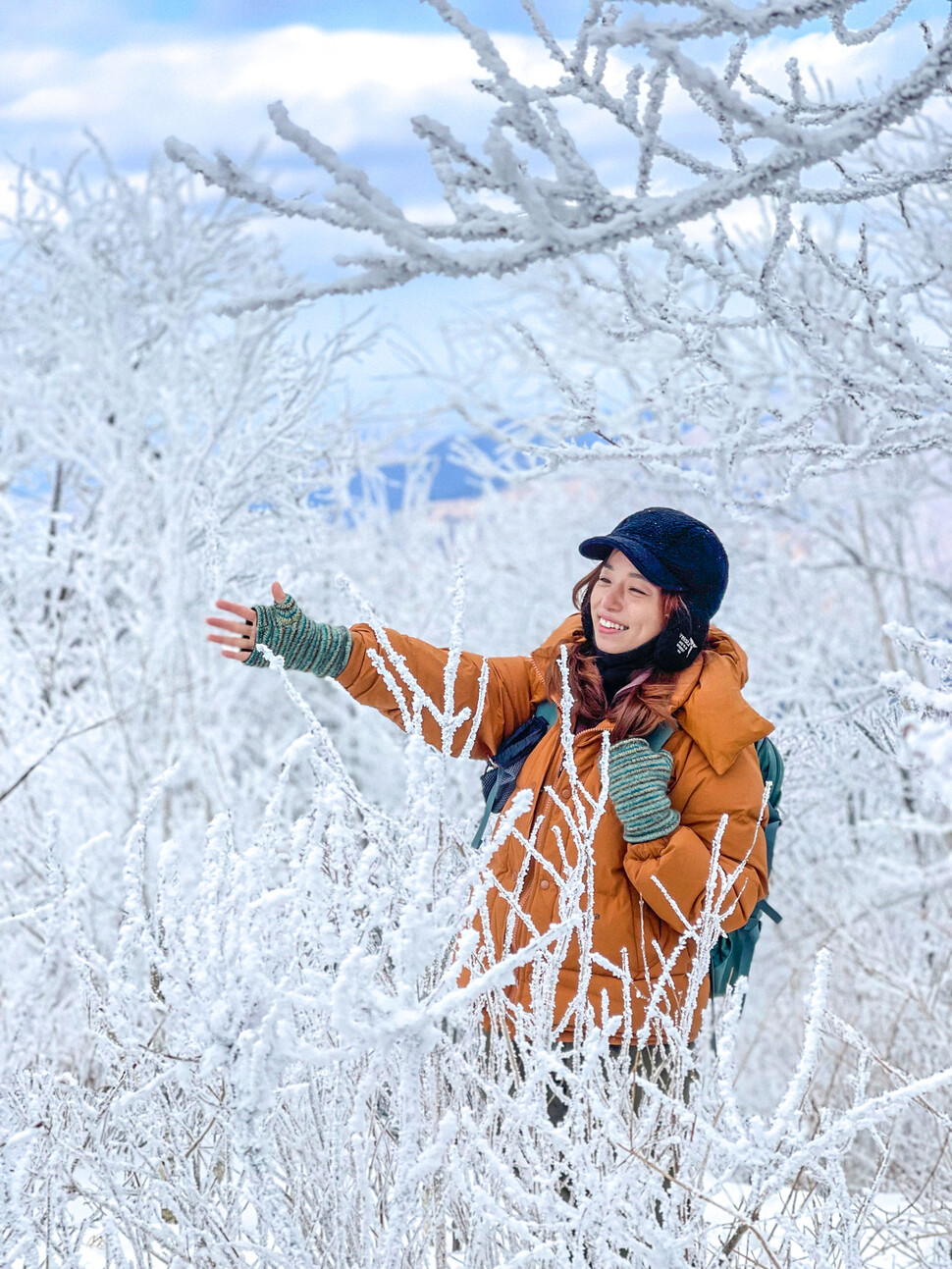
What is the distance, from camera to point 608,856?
84.5 inches

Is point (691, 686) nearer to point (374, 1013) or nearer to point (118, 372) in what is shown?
point (374, 1013)

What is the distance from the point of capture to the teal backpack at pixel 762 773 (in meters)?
2.18

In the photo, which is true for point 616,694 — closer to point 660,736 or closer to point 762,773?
point 660,736

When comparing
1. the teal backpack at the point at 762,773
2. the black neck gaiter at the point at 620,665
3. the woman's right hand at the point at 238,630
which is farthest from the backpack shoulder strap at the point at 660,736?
the woman's right hand at the point at 238,630

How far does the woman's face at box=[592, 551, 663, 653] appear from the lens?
90.7 inches

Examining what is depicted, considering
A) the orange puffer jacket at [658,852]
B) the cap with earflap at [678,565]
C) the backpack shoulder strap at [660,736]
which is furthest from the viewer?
the cap with earflap at [678,565]

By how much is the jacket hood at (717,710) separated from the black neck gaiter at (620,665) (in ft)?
0.30

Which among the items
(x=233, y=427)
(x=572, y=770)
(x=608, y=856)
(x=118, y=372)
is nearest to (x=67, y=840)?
(x=233, y=427)

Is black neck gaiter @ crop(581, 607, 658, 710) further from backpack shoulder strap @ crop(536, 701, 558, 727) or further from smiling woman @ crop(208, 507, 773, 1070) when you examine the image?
backpack shoulder strap @ crop(536, 701, 558, 727)

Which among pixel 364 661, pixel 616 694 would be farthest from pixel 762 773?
pixel 364 661

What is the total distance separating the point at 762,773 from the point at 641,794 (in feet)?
1.19

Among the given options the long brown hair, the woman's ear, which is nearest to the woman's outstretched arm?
the long brown hair

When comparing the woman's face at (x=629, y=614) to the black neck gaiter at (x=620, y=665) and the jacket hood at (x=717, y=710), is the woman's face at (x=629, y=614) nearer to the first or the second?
the black neck gaiter at (x=620, y=665)

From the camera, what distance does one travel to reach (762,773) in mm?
2281
